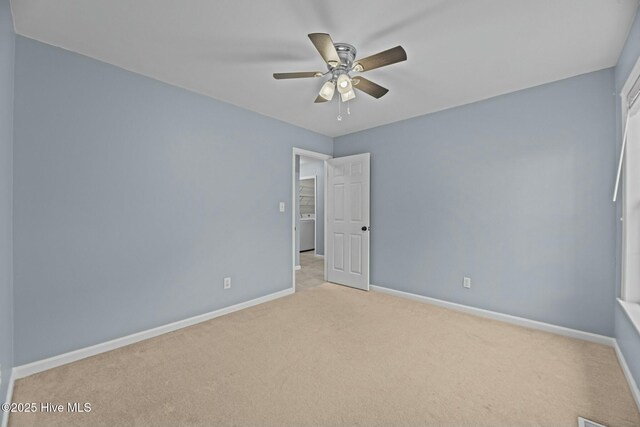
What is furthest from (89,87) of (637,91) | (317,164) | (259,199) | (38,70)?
(317,164)

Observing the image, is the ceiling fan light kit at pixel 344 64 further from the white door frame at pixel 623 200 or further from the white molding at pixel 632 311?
the white molding at pixel 632 311

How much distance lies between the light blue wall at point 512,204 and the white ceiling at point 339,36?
0.39 meters

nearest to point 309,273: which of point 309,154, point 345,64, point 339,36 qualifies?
point 309,154

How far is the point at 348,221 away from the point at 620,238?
2.89 meters

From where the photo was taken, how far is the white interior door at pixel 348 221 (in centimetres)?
411

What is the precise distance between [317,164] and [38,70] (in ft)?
17.4

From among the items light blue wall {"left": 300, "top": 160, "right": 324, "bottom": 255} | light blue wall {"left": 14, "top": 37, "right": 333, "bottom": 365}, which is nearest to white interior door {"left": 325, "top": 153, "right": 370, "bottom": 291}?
light blue wall {"left": 14, "top": 37, "right": 333, "bottom": 365}

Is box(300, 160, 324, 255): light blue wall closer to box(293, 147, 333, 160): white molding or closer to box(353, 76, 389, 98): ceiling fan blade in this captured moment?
box(293, 147, 333, 160): white molding

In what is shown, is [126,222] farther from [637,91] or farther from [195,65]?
[637,91]

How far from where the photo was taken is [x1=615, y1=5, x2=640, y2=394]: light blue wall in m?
1.76

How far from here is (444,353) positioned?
7.51 feet

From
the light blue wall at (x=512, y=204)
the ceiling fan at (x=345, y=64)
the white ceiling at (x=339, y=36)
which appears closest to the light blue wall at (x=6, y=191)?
the white ceiling at (x=339, y=36)

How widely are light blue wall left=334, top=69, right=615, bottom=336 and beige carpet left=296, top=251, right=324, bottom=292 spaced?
3.88 feet

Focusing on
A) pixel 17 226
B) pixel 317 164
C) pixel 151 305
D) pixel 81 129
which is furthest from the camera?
pixel 317 164
